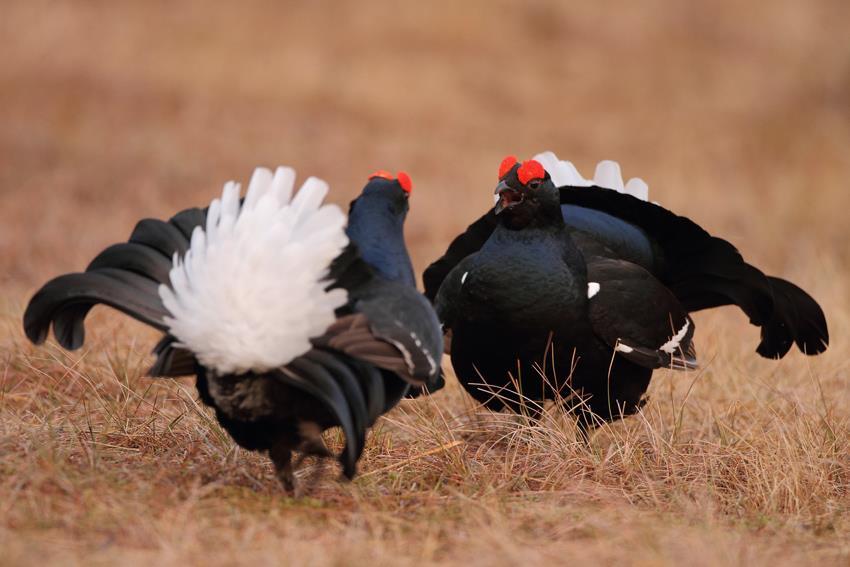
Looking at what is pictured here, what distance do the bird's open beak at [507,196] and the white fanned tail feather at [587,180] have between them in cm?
85

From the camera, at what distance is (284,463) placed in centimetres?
329

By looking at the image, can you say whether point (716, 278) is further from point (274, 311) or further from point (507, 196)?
point (274, 311)

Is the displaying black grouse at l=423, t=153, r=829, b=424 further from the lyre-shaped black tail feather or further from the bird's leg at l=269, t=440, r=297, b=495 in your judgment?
the lyre-shaped black tail feather

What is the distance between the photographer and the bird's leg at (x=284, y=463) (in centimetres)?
323

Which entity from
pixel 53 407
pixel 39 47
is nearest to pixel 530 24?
pixel 39 47

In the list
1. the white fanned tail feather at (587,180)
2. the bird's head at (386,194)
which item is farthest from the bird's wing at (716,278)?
the bird's head at (386,194)

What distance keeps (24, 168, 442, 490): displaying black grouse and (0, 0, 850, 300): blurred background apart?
4.33 m

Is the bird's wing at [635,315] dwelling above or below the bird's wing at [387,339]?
above

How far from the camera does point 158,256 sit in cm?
321

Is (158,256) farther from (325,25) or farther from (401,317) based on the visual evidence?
(325,25)

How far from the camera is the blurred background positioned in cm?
942

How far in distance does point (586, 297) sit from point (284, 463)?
1.20 m

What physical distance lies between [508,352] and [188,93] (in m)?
8.72

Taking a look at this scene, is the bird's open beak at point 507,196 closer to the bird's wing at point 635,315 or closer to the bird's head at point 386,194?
the bird's wing at point 635,315
